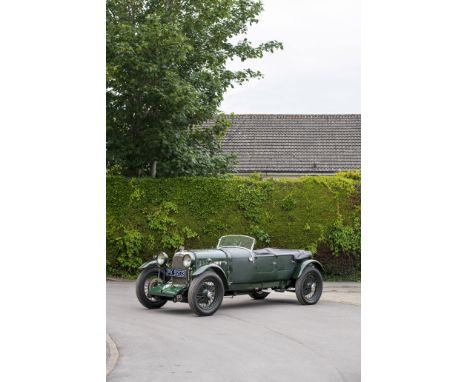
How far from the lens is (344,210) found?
45.4 feet

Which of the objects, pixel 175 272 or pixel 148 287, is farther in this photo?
pixel 148 287

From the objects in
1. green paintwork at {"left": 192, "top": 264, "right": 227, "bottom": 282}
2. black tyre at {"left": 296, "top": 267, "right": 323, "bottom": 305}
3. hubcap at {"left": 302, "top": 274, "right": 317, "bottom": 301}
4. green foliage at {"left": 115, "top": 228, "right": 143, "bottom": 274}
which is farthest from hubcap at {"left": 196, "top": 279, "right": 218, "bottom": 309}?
green foliage at {"left": 115, "top": 228, "right": 143, "bottom": 274}

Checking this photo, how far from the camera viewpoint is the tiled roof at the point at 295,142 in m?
19.6

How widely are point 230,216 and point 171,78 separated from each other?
3009 millimetres

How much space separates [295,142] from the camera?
2078 centimetres

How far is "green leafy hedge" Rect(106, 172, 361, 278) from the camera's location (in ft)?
44.1

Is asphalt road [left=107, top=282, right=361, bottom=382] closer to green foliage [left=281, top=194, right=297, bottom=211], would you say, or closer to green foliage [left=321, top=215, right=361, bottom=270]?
green foliage [left=321, top=215, right=361, bottom=270]

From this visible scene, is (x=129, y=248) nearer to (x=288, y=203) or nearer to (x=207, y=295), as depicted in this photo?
(x=288, y=203)

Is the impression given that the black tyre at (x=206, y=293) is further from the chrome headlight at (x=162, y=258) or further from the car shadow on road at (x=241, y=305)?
the chrome headlight at (x=162, y=258)

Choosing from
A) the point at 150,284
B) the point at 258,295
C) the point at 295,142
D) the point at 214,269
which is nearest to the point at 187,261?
the point at 214,269

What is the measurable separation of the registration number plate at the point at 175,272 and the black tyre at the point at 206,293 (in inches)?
15.0

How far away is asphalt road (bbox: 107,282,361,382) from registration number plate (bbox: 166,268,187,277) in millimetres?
498
